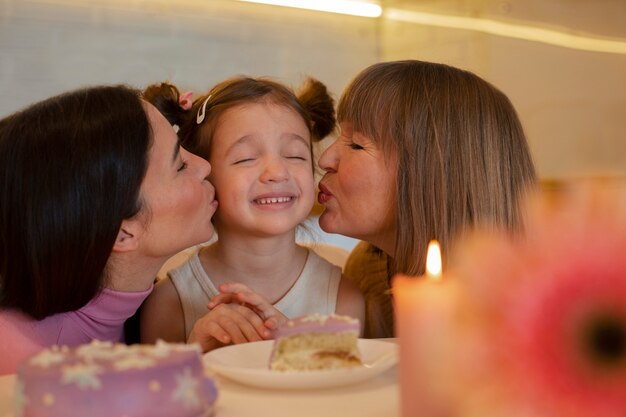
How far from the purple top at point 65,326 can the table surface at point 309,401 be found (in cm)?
41

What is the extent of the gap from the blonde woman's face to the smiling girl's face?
7 centimetres

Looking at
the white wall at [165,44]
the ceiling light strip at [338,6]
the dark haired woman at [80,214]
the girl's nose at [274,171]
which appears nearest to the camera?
the dark haired woman at [80,214]

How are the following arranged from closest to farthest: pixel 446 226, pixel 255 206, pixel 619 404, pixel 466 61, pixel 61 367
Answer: pixel 619 404 → pixel 61 367 → pixel 446 226 → pixel 255 206 → pixel 466 61

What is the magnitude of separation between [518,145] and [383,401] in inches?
35.0

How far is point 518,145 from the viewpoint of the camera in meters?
1.46

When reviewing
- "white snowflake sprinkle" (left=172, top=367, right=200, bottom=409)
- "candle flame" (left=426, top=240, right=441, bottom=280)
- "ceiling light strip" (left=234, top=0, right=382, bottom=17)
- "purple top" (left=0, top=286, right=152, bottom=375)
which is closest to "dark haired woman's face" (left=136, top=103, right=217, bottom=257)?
"purple top" (left=0, top=286, right=152, bottom=375)

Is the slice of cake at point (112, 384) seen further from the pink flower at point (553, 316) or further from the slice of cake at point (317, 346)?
the pink flower at point (553, 316)

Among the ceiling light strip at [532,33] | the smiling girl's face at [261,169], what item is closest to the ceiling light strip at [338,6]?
the ceiling light strip at [532,33]

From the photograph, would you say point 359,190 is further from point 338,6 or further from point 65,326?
point 338,6

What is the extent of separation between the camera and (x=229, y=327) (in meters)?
1.19

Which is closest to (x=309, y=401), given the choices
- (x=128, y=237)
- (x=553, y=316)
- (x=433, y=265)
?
(x=433, y=265)

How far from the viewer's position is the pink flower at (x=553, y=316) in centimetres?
36

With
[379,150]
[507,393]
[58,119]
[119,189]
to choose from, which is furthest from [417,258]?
[507,393]

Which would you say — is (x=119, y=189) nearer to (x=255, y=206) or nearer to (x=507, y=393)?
(x=255, y=206)
